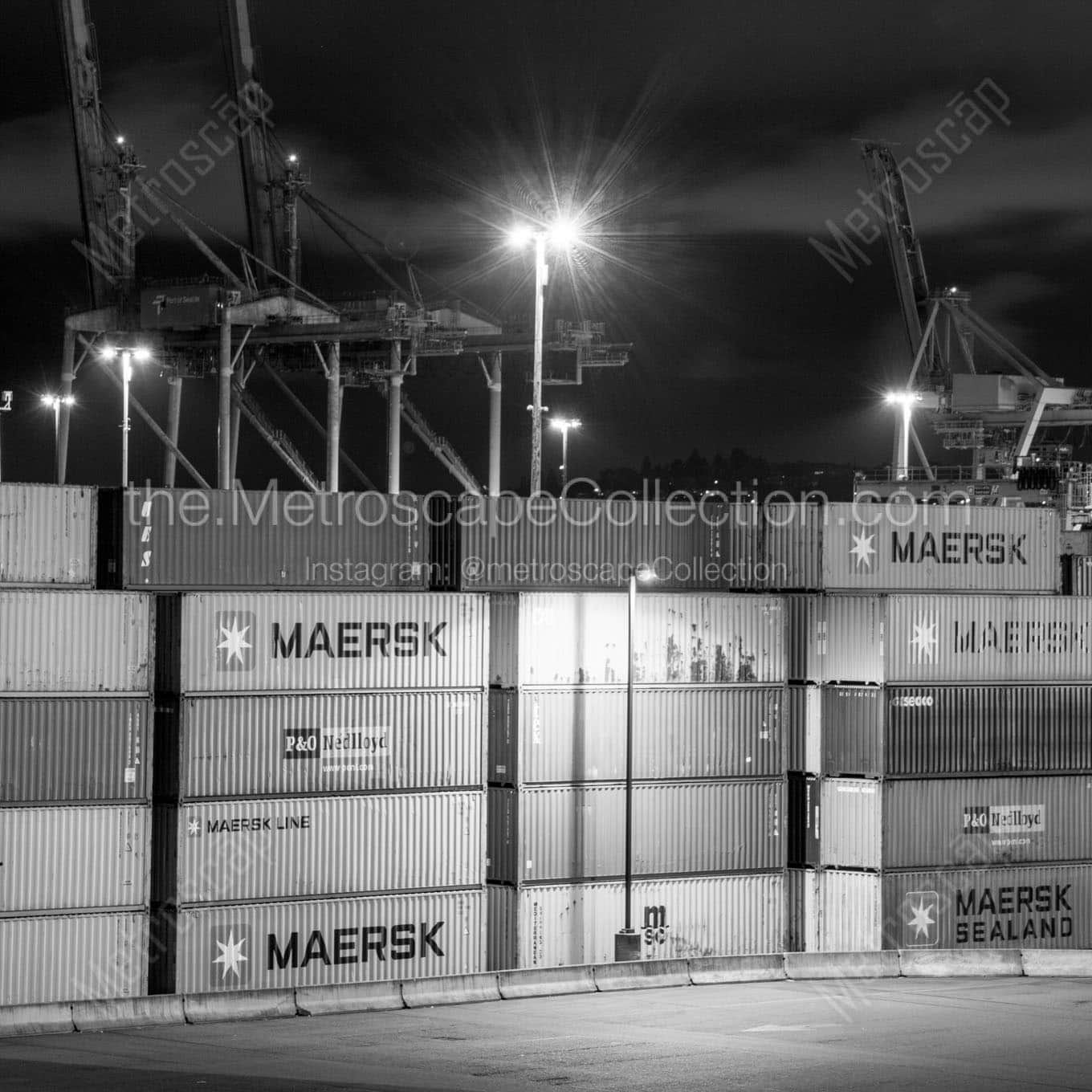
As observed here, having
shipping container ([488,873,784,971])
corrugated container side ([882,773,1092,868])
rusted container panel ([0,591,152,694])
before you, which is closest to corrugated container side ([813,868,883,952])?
corrugated container side ([882,773,1092,868])

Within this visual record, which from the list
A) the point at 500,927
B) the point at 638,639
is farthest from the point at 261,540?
the point at 500,927

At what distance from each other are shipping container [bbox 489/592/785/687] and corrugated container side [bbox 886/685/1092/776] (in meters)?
2.85

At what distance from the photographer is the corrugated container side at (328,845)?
92.9 feet

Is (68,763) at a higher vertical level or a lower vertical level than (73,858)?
higher

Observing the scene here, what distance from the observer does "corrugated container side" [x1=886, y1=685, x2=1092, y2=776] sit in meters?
33.7

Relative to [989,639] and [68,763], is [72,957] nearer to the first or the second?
[68,763]

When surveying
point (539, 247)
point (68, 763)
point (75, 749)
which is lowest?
point (68, 763)

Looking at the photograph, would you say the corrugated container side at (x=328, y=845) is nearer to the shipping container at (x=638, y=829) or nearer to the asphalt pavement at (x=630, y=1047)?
the shipping container at (x=638, y=829)

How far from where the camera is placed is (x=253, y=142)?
80.9m

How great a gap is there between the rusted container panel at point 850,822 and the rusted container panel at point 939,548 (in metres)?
4.20

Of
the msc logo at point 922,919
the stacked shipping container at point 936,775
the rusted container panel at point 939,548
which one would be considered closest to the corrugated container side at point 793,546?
the rusted container panel at point 939,548

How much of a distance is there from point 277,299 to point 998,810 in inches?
1860

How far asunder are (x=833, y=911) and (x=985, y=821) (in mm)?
3748

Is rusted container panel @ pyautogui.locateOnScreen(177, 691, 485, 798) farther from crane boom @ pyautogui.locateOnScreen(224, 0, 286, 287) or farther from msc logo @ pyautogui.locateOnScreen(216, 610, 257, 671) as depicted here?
crane boom @ pyautogui.locateOnScreen(224, 0, 286, 287)
